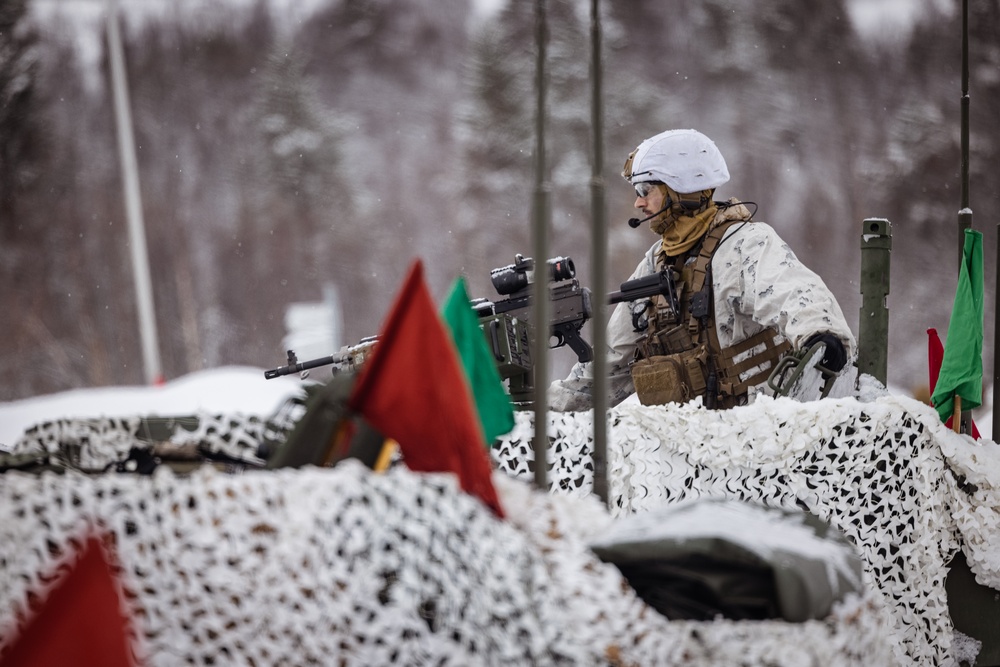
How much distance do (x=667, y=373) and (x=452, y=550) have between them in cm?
250

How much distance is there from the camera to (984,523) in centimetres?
318

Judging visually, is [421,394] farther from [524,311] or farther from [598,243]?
[524,311]

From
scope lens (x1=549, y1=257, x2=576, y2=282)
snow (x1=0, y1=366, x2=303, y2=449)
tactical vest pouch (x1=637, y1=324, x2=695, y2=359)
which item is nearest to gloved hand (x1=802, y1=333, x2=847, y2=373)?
tactical vest pouch (x1=637, y1=324, x2=695, y2=359)

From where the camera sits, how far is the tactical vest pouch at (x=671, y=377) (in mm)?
4070

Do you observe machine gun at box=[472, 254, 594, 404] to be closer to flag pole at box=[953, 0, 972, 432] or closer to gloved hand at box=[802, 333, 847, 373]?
gloved hand at box=[802, 333, 847, 373]

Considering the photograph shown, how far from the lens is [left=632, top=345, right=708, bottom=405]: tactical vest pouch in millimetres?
4070

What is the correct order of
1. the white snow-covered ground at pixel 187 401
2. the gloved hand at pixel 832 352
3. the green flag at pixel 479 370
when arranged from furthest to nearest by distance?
the white snow-covered ground at pixel 187 401 → the gloved hand at pixel 832 352 → the green flag at pixel 479 370

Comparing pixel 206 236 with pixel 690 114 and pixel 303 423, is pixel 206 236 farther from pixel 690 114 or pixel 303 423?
pixel 303 423

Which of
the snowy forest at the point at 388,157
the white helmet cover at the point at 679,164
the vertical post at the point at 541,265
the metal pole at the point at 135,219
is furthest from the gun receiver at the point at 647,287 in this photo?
the snowy forest at the point at 388,157

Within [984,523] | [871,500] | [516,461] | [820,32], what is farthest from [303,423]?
[820,32]

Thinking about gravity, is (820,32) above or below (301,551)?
above

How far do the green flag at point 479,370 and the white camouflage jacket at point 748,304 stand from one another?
5.86ft

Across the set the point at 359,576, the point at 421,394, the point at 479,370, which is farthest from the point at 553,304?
the point at 359,576

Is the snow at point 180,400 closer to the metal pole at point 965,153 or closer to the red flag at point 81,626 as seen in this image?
the metal pole at point 965,153
